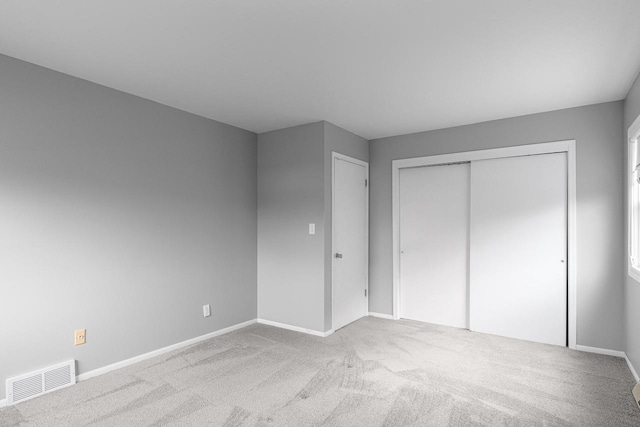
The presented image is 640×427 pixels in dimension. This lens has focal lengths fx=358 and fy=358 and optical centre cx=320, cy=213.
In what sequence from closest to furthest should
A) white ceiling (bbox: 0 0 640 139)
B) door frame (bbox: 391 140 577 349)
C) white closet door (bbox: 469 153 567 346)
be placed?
white ceiling (bbox: 0 0 640 139)
door frame (bbox: 391 140 577 349)
white closet door (bbox: 469 153 567 346)

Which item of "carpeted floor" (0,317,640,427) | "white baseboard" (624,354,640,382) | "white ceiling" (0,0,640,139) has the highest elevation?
"white ceiling" (0,0,640,139)

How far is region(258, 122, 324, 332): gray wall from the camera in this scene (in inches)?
156

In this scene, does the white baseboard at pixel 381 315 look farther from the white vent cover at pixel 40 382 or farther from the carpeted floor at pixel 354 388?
the white vent cover at pixel 40 382

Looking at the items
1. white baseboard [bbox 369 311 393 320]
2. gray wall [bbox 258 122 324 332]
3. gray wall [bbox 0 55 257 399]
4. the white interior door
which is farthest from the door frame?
gray wall [bbox 0 55 257 399]

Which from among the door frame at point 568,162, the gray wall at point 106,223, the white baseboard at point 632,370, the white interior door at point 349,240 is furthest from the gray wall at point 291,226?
the white baseboard at point 632,370

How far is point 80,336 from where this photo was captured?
2.78 meters

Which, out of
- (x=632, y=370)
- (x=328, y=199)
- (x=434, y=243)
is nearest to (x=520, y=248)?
(x=434, y=243)

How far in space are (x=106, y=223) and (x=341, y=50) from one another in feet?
7.56

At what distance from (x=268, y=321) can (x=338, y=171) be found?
77.9 inches

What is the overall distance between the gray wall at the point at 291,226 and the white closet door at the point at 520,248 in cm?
176

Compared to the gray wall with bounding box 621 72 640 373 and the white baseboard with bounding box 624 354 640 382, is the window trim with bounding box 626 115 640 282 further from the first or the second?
the white baseboard with bounding box 624 354 640 382

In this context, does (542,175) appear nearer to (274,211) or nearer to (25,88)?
(274,211)

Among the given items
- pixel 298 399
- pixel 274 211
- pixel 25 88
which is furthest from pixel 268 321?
pixel 25 88

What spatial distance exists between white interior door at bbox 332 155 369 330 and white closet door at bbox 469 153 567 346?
1.30m
